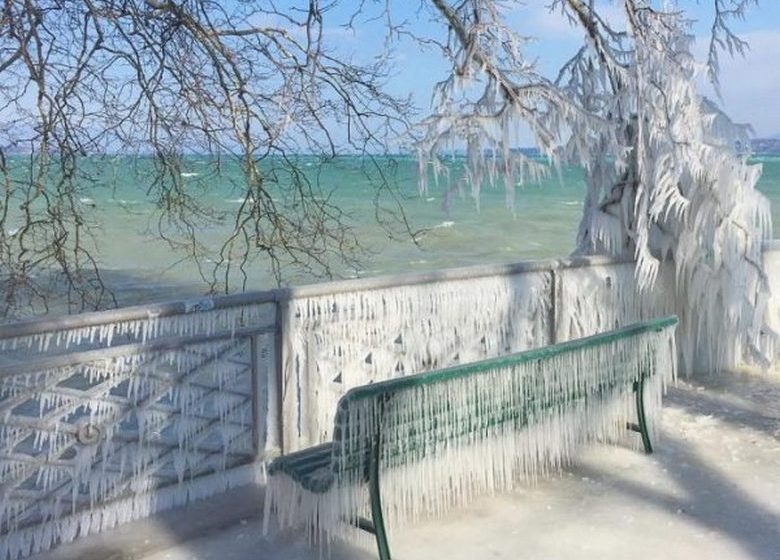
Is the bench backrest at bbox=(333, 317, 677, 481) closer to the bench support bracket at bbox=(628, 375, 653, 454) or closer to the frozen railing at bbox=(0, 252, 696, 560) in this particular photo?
Result: the bench support bracket at bbox=(628, 375, 653, 454)

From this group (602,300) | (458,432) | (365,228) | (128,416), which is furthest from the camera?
(365,228)

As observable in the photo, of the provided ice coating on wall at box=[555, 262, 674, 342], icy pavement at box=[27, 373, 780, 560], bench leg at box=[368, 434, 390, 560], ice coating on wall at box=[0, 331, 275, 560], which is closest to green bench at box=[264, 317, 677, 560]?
bench leg at box=[368, 434, 390, 560]

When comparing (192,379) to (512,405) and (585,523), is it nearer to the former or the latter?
(512,405)

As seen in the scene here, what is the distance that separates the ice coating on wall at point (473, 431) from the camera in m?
3.65

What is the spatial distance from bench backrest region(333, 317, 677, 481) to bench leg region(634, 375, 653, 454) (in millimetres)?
55

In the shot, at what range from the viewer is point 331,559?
12.3 feet

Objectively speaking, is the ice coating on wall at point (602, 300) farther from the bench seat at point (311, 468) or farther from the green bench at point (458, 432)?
the bench seat at point (311, 468)

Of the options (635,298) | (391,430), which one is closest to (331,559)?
(391,430)

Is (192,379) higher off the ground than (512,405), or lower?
higher

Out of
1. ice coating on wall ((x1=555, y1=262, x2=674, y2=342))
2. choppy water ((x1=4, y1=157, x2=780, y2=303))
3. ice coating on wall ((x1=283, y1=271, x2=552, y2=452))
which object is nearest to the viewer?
ice coating on wall ((x1=283, y1=271, x2=552, y2=452))

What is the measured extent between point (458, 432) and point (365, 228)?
29572 mm

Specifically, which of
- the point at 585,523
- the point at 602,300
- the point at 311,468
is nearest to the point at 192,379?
the point at 311,468

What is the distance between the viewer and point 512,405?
14.0 ft

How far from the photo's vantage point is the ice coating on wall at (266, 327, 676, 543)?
12.0 ft
